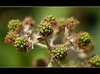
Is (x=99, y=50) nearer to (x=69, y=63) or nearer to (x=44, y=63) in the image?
(x=69, y=63)

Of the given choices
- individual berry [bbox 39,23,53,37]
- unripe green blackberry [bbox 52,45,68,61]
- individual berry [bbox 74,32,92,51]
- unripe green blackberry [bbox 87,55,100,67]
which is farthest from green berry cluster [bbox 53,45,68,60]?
unripe green blackberry [bbox 87,55,100,67]

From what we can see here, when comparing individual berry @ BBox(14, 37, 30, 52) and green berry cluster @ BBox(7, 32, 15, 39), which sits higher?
green berry cluster @ BBox(7, 32, 15, 39)

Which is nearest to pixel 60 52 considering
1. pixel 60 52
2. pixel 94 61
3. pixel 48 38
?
pixel 60 52

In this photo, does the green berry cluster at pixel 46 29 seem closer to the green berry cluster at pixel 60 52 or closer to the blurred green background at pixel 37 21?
the green berry cluster at pixel 60 52

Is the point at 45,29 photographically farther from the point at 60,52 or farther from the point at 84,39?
the point at 84,39

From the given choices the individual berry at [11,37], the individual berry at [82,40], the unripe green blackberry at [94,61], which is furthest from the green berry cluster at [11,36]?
the unripe green blackberry at [94,61]

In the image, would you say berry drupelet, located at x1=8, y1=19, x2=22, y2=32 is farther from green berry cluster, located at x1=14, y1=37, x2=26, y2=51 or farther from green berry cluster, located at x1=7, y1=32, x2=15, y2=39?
green berry cluster, located at x1=14, y1=37, x2=26, y2=51
